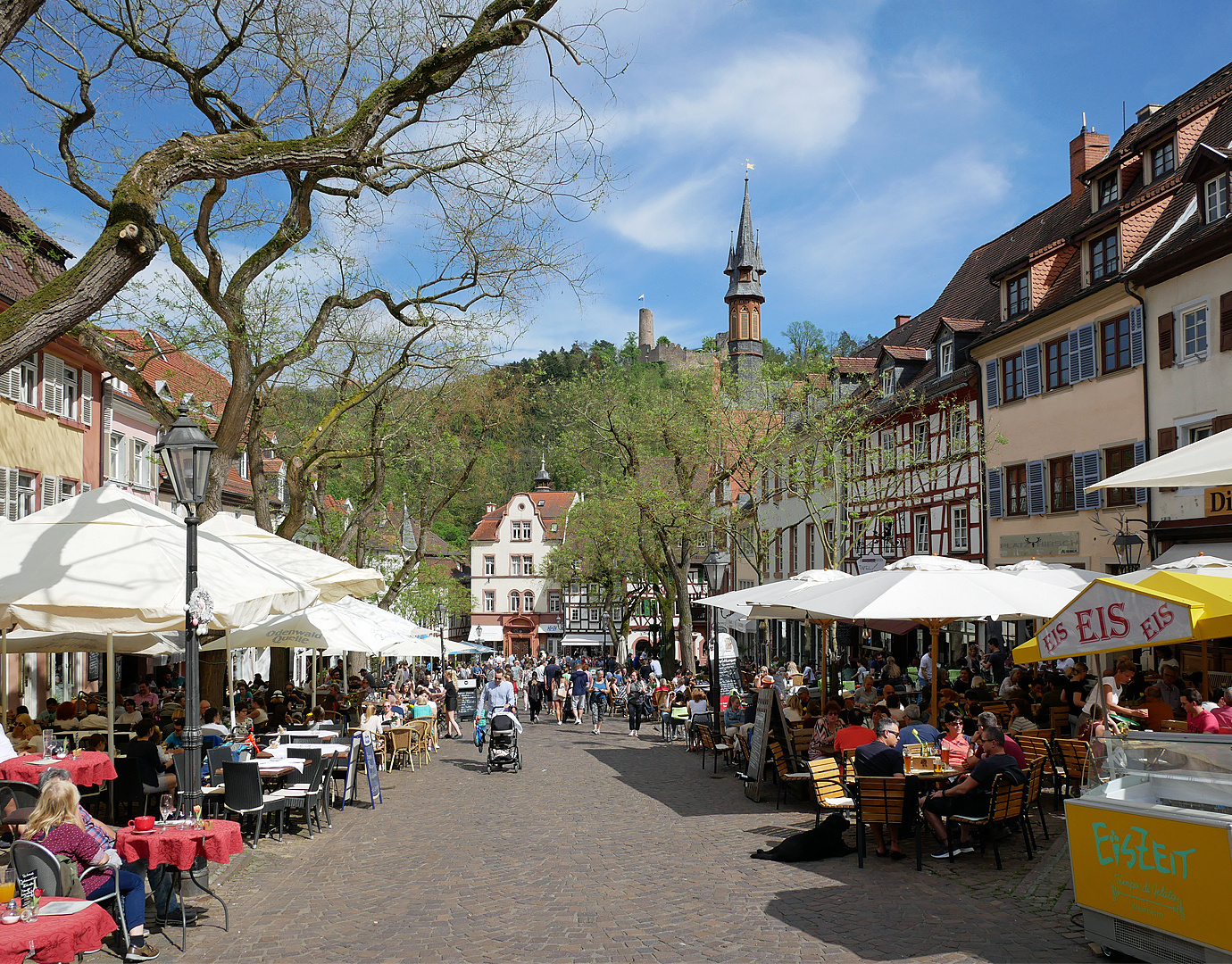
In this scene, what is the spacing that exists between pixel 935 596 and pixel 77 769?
30.7ft

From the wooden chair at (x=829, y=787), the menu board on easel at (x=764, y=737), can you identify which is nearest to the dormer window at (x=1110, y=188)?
the menu board on easel at (x=764, y=737)

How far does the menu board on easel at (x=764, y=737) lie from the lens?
1441 centimetres

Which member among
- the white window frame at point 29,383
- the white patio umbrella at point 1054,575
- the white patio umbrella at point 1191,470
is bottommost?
the white patio umbrella at point 1054,575

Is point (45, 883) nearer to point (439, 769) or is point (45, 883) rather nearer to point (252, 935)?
point (252, 935)

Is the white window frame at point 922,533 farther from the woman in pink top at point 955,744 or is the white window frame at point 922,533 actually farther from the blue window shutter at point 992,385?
the woman in pink top at point 955,744

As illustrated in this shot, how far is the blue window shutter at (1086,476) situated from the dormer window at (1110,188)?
6.68 meters

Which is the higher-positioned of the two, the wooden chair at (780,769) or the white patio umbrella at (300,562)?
the white patio umbrella at (300,562)

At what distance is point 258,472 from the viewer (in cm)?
1988

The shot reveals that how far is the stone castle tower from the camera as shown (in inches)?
3447

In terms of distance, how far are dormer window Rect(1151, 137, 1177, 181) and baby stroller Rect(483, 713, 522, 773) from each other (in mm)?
18824

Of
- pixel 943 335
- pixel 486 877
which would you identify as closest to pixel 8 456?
pixel 486 877

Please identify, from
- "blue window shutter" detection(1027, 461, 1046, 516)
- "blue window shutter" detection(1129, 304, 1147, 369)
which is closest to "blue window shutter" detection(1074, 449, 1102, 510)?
"blue window shutter" detection(1027, 461, 1046, 516)

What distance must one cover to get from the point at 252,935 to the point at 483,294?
12.3m

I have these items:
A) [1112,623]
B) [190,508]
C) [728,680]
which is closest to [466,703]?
[728,680]
